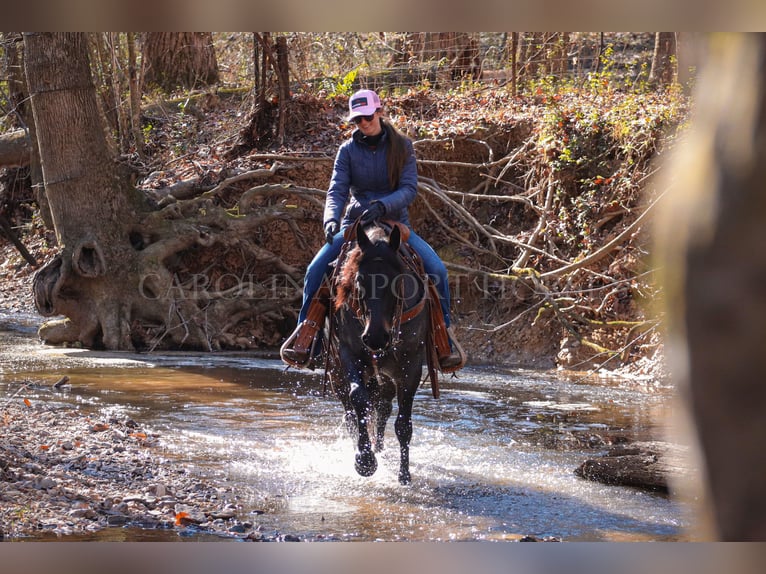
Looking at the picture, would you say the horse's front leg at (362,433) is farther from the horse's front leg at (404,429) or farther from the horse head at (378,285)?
Answer: the horse head at (378,285)

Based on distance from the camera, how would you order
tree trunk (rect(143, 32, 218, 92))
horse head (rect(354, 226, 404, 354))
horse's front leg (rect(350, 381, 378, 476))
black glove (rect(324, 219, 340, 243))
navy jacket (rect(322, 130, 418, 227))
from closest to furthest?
horse head (rect(354, 226, 404, 354)) → horse's front leg (rect(350, 381, 378, 476)) → black glove (rect(324, 219, 340, 243)) → navy jacket (rect(322, 130, 418, 227)) → tree trunk (rect(143, 32, 218, 92))

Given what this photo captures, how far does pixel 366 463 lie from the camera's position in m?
6.52

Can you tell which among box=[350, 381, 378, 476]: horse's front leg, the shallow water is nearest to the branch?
the shallow water

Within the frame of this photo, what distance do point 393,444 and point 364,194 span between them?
7.46 ft

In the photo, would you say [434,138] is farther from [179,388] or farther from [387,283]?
[387,283]

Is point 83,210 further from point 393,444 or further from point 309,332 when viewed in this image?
point 309,332

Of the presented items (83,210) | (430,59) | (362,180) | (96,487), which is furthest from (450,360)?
(430,59)

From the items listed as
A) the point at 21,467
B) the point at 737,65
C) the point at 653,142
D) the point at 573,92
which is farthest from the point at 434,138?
the point at 737,65

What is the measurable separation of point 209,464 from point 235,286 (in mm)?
7469

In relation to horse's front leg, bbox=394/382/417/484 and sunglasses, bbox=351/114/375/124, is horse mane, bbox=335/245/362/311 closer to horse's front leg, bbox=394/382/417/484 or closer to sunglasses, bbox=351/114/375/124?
horse's front leg, bbox=394/382/417/484

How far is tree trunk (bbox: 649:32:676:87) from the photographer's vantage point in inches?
649

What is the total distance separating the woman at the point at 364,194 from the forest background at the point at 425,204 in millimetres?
5507

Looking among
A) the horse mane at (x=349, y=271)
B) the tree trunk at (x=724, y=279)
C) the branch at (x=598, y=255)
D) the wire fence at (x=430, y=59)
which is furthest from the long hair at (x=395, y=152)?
the wire fence at (x=430, y=59)

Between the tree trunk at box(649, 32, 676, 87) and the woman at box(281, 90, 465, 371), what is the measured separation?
1082cm
